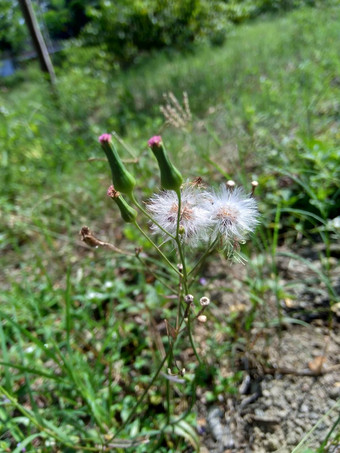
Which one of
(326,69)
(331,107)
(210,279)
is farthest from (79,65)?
(210,279)

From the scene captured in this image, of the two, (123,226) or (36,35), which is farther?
(36,35)

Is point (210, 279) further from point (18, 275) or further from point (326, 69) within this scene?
point (326, 69)

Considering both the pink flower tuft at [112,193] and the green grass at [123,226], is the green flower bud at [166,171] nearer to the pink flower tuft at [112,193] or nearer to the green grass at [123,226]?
the pink flower tuft at [112,193]

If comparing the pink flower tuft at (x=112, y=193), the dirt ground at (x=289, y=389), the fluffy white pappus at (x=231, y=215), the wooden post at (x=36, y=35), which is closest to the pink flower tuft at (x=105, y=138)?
the pink flower tuft at (x=112, y=193)

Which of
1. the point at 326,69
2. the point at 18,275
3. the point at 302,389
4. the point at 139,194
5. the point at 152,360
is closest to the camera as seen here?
the point at 302,389

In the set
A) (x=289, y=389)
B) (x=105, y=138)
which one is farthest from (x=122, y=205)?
(x=289, y=389)

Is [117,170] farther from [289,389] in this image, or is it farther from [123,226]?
[123,226]
